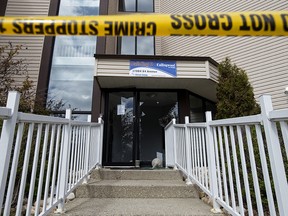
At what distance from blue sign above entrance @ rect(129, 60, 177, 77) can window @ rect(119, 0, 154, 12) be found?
474 centimetres

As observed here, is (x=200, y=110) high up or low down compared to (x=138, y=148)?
up

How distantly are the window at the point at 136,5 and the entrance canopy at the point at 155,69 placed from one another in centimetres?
469

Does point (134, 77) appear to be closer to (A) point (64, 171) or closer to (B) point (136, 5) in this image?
(A) point (64, 171)

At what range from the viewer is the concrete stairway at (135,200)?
204 centimetres

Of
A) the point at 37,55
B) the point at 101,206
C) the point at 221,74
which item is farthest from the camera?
the point at 37,55

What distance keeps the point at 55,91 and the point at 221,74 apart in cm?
467

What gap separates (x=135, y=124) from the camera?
17.7ft

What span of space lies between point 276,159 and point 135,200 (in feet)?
6.23

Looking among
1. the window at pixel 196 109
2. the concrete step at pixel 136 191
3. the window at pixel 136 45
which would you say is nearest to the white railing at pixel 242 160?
the concrete step at pixel 136 191

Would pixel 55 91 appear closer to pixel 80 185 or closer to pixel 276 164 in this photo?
pixel 80 185

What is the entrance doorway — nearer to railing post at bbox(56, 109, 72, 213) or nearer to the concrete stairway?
the concrete stairway

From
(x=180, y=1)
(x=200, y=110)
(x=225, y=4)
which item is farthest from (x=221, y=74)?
(x=180, y=1)

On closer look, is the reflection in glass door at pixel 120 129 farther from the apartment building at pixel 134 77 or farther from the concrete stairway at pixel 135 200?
the concrete stairway at pixel 135 200

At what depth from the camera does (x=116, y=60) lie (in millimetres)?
4660
